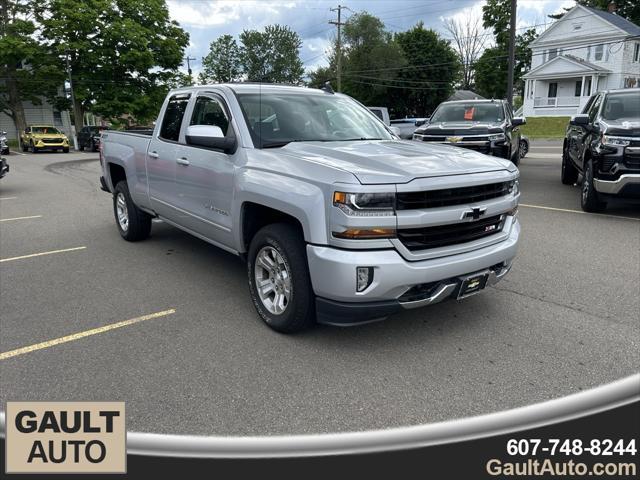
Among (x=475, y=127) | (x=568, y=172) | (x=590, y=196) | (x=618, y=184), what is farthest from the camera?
(x=568, y=172)

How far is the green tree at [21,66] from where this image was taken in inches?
1479

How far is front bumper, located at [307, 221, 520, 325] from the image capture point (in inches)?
133

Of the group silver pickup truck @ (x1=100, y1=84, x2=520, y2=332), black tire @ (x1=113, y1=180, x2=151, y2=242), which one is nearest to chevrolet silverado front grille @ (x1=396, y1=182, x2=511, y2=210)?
silver pickup truck @ (x1=100, y1=84, x2=520, y2=332)

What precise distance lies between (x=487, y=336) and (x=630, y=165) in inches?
212

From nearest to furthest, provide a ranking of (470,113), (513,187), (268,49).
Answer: (513,187) → (470,113) → (268,49)

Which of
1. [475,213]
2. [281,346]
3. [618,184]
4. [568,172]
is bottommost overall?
[281,346]

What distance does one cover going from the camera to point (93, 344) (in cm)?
398

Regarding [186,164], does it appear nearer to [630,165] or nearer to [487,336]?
[487,336]

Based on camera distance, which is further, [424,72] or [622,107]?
[424,72]

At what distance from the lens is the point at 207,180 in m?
4.83

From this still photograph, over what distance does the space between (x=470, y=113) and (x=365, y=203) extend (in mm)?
10043

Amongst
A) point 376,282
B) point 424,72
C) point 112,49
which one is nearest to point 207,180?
point 376,282

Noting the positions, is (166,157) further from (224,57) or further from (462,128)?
(224,57)

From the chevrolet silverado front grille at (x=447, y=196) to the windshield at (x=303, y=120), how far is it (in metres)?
1.43
